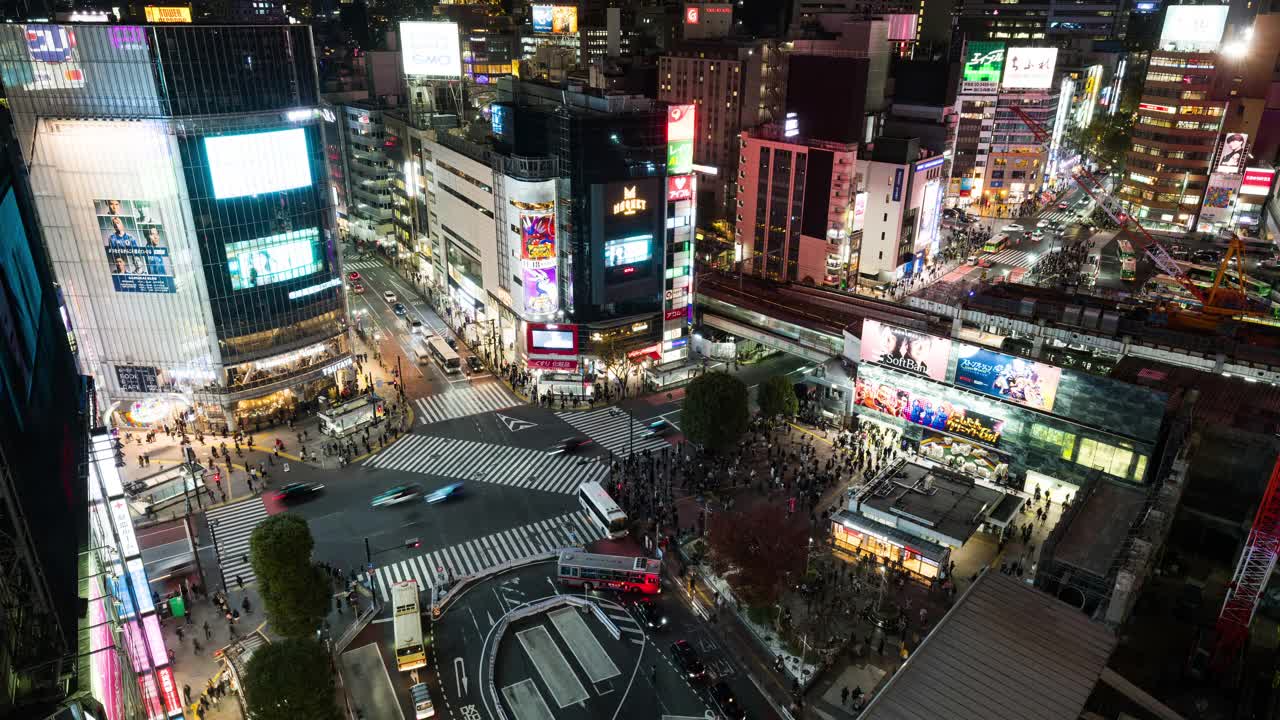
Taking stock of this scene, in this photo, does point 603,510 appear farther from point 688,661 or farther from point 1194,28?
point 1194,28

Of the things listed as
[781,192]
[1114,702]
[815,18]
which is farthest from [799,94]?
[1114,702]

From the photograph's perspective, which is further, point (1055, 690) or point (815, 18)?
point (815, 18)

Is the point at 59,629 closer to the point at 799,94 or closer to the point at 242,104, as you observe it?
the point at 242,104

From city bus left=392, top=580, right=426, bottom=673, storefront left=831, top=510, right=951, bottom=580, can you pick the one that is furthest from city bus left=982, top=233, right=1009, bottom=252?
city bus left=392, top=580, right=426, bottom=673

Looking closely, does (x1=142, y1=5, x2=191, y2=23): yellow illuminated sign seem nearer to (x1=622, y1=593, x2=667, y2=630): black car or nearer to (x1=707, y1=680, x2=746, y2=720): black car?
(x1=622, y1=593, x2=667, y2=630): black car

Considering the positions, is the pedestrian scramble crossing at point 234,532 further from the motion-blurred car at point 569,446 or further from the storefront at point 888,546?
the storefront at point 888,546

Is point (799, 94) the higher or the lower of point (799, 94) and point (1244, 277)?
the higher
